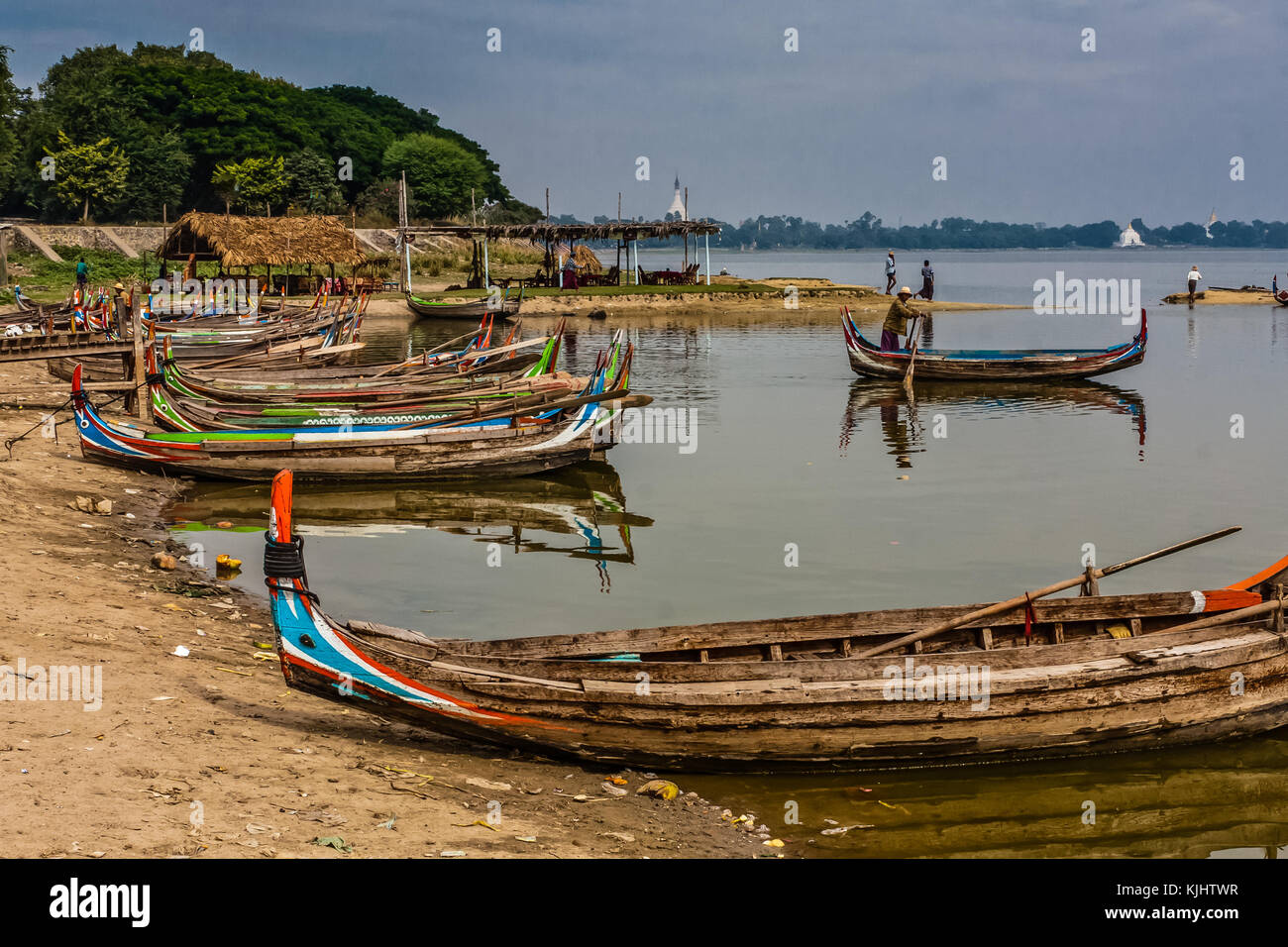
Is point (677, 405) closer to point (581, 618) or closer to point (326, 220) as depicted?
point (581, 618)

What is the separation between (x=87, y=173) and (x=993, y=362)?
5086 cm

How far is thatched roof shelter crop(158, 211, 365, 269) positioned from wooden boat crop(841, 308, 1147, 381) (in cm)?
2609

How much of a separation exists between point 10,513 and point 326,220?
120ft

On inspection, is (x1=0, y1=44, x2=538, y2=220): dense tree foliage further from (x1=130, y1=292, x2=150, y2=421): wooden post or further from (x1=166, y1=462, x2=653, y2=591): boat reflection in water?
(x1=166, y1=462, x2=653, y2=591): boat reflection in water

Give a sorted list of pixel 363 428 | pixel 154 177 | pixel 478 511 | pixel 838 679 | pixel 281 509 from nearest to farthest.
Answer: pixel 281 509 → pixel 838 679 → pixel 478 511 → pixel 363 428 → pixel 154 177

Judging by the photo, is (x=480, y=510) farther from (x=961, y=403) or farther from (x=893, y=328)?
(x=893, y=328)

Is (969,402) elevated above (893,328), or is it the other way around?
(893,328)

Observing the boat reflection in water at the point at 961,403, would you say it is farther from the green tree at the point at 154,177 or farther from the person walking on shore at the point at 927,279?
the green tree at the point at 154,177

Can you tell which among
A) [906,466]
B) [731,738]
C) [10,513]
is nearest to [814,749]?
[731,738]

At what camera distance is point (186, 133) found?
220 ft

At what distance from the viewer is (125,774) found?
591 cm

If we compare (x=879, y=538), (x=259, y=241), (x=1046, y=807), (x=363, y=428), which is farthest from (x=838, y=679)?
(x=259, y=241)

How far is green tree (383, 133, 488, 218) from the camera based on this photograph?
7406 cm

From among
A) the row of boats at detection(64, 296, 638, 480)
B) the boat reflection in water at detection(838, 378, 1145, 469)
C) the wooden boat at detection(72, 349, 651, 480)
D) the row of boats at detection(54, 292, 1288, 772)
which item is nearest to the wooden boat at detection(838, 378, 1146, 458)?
the boat reflection in water at detection(838, 378, 1145, 469)
